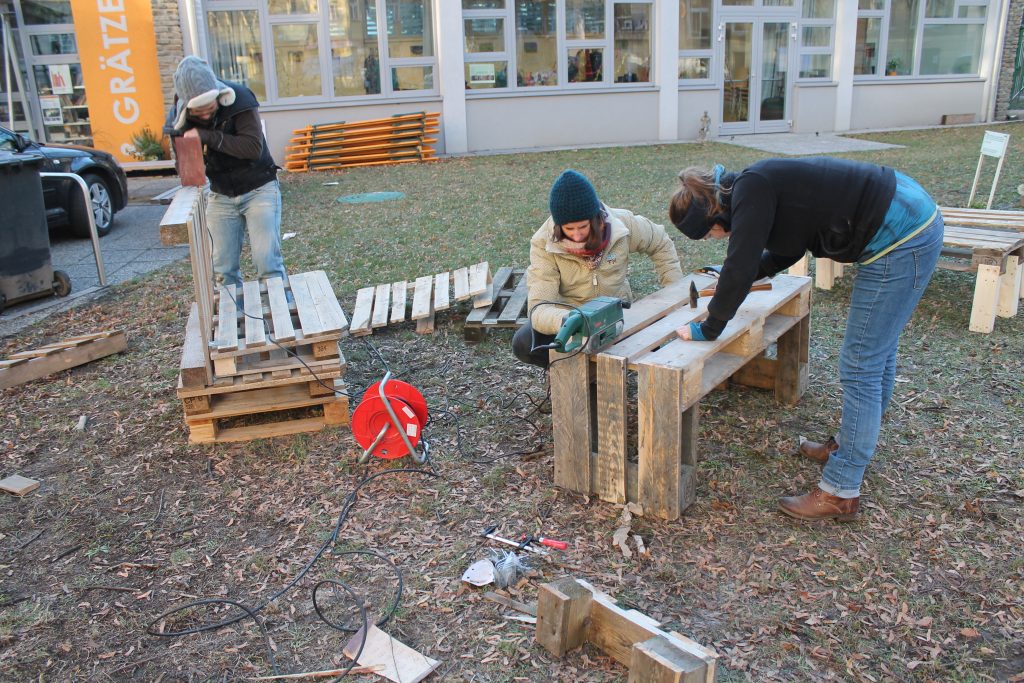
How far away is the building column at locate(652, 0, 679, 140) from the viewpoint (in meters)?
16.5

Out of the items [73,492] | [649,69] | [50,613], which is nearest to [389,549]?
[50,613]

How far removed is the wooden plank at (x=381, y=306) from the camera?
224 inches

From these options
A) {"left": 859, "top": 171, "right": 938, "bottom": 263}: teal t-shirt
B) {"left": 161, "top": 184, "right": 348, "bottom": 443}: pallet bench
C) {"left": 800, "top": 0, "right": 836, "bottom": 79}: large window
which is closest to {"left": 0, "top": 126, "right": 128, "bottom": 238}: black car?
{"left": 161, "top": 184, "right": 348, "bottom": 443}: pallet bench

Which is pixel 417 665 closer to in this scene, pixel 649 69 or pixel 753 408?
pixel 753 408

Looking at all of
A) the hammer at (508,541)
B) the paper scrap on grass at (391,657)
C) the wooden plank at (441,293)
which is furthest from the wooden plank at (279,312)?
the paper scrap on grass at (391,657)

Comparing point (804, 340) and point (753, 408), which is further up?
point (804, 340)

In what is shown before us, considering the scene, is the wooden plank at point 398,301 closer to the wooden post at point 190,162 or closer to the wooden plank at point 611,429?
the wooden post at point 190,162

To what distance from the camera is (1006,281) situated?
5.37 m

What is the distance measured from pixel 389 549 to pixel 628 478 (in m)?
1.07

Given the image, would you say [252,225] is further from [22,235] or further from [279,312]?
[22,235]

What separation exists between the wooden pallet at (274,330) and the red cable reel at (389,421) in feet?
1.75

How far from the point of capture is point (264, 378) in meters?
4.25

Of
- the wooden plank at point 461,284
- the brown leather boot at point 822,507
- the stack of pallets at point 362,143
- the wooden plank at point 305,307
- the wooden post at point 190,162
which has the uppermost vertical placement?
the wooden post at point 190,162

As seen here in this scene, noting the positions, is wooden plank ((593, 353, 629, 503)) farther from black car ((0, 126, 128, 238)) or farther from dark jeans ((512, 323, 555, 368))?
black car ((0, 126, 128, 238))
